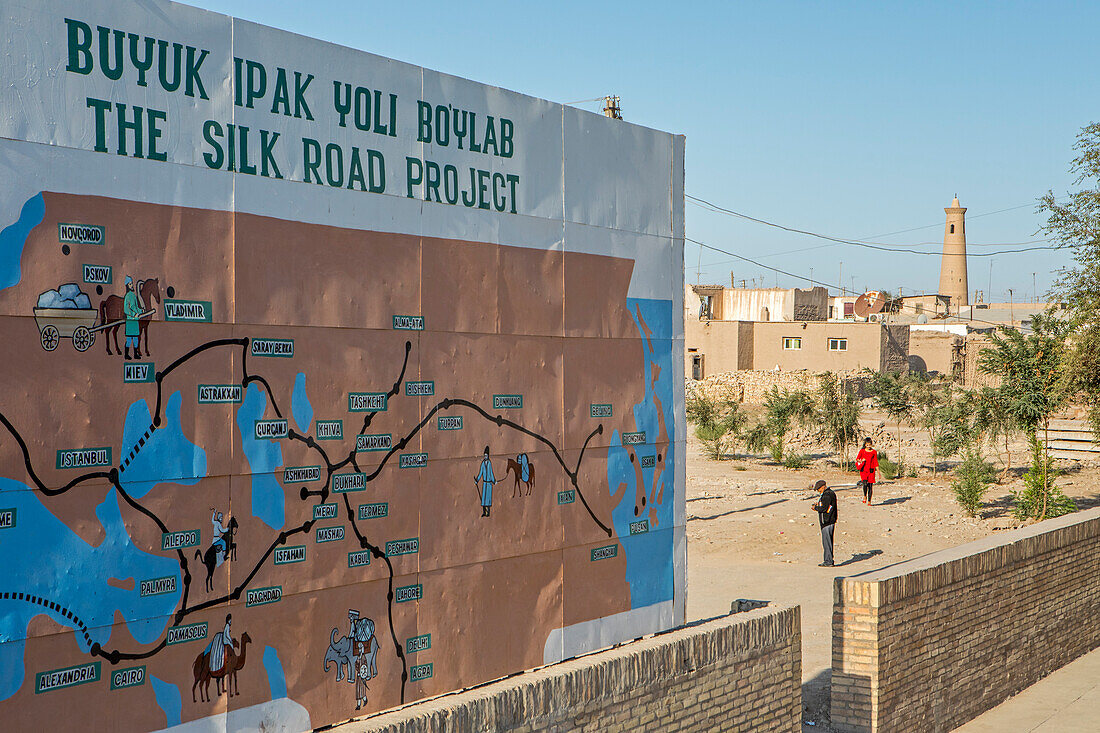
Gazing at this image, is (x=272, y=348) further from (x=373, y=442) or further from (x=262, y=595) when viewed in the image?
(x=262, y=595)

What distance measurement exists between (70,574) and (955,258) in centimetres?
10440

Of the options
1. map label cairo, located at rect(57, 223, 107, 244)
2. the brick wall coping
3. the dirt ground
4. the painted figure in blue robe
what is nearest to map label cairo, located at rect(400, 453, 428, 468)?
the painted figure in blue robe

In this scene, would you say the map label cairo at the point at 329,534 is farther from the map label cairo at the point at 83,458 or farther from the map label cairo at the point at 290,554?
the map label cairo at the point at 83,458

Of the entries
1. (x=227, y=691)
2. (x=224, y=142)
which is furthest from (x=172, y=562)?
(x=224, y=142)

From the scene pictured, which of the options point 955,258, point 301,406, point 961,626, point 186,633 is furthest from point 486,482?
point 955,258

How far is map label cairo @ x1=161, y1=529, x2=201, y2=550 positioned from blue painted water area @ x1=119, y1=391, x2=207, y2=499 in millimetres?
271

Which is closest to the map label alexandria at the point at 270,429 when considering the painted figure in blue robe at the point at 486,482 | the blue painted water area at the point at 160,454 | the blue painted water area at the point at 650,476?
the blue painted water area at the point at 160,454

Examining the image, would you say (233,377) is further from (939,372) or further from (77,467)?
(939,372)

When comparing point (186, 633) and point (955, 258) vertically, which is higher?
point (955, 258)

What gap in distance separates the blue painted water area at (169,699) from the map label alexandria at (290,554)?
35.0 inches

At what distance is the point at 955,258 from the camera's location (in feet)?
326

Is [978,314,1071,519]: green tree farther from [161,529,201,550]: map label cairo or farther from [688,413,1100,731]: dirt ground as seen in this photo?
[161,529,201,550]: map label cairo

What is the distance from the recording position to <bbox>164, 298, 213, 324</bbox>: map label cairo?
17.4ft

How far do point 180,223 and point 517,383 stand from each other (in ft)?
9.37
